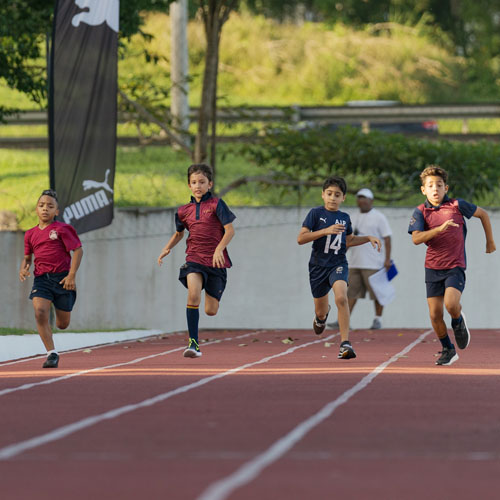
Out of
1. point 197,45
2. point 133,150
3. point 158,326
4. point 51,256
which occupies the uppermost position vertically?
point 197,45

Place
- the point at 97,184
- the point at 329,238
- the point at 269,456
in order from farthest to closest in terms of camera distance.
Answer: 1. the point at 97,184
2. the point at 329,238
3. the point at 269,456

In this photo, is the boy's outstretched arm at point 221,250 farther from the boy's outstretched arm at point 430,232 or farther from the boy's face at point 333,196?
the boy's outstretched arm at point 430,232

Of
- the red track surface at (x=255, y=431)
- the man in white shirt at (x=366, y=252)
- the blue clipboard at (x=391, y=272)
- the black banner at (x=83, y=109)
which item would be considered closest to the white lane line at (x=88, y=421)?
the red track surface at (x=255, y=431)

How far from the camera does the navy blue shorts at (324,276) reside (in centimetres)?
1320

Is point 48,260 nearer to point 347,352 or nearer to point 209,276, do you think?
point 209,276

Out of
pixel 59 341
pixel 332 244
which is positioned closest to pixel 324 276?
pixel 332 244

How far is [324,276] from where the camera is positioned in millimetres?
13398

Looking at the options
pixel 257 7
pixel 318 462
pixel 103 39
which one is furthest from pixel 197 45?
pixel 318 462

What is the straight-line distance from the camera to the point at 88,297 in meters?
20.5

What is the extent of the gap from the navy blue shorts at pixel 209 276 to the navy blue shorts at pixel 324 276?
966 mm

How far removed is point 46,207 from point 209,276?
2057 millimetres

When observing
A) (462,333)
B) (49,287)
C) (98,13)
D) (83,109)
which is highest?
(98,13)

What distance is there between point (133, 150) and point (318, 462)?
67.6 feet

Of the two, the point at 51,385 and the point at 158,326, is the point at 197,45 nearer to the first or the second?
the point at 158,326
